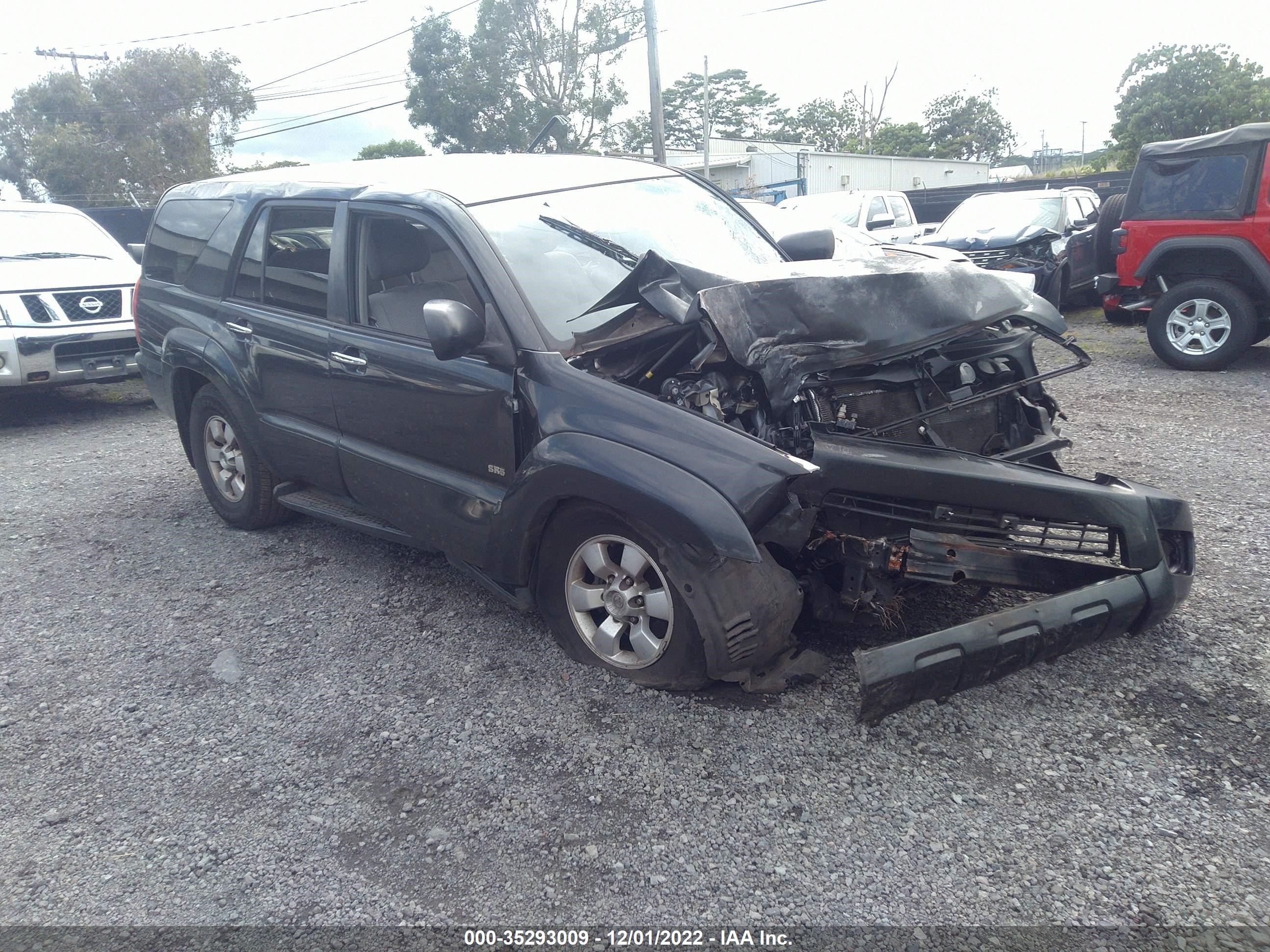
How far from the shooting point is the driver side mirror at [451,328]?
323 centimetres

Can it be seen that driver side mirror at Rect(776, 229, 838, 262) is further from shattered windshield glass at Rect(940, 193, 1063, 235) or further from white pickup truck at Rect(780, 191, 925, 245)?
white pickup truck at Rect(780, 191, 925, 245)

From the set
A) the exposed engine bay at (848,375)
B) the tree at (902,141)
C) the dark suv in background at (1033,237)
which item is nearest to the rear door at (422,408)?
the exposed engine bay at (848,375)

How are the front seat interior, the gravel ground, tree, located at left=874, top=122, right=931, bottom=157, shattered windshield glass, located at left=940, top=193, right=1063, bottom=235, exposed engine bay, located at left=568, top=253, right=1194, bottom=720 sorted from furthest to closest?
1. tree, located at left=874, top=122, right=931, bottom=157
2. shattered windshield glass, located at left=940, top=193, right=1063, bottom=235
3. the front seat interior
4. exposed engine bay, located at left=568, top=253, right=1194, bottom=720
5. the gravel ground

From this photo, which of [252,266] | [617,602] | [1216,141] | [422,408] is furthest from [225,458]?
[1216,141]

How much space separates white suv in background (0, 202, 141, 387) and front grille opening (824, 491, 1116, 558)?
6.63 m

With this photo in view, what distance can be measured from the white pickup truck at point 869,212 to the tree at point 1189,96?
2293cm

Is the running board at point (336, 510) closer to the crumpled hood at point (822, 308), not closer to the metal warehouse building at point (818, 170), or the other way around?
the crumpled hood at point (822, 308)

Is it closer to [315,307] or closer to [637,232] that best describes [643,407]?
[637,232]

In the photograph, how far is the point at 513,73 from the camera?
3612cm

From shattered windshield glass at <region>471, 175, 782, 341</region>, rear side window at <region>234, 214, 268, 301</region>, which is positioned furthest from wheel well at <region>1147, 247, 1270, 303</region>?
rear side window at <region>234, 214, 268, 301</region>

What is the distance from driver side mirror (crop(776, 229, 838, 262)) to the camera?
15.6ft

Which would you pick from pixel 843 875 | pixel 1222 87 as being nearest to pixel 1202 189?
pixel 843 875

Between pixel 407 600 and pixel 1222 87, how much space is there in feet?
136

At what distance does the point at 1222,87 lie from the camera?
34969 millimetres
